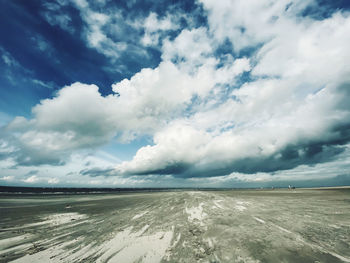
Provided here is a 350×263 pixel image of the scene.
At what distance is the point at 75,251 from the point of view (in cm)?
665

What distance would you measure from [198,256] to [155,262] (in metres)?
1.55

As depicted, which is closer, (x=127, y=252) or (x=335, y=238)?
(x=127, y=252)

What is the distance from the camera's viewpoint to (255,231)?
8.62 metres

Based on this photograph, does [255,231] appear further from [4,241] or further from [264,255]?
[4,241]

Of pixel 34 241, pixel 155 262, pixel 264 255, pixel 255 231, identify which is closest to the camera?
pixel 155 262

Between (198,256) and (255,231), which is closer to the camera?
(198,256)

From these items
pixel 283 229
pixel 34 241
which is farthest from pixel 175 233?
pixel 34 241

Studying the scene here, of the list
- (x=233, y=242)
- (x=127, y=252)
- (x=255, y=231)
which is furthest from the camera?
(x=255, y=231)

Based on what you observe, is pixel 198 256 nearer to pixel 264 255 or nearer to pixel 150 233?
pixel 264 255

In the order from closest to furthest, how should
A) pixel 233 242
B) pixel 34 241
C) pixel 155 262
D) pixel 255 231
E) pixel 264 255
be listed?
pixel 155 262, pixel 264 255, pixel 233 242, pixel 34 241, pixel 255 231

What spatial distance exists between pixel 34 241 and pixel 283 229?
1275cm

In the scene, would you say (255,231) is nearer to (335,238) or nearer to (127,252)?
(335,238)

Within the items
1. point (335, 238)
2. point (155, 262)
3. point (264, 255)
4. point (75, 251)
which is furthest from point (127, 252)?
point (335, 238)

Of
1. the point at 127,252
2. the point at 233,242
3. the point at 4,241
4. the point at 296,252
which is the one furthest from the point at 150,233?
the point at 4,241
